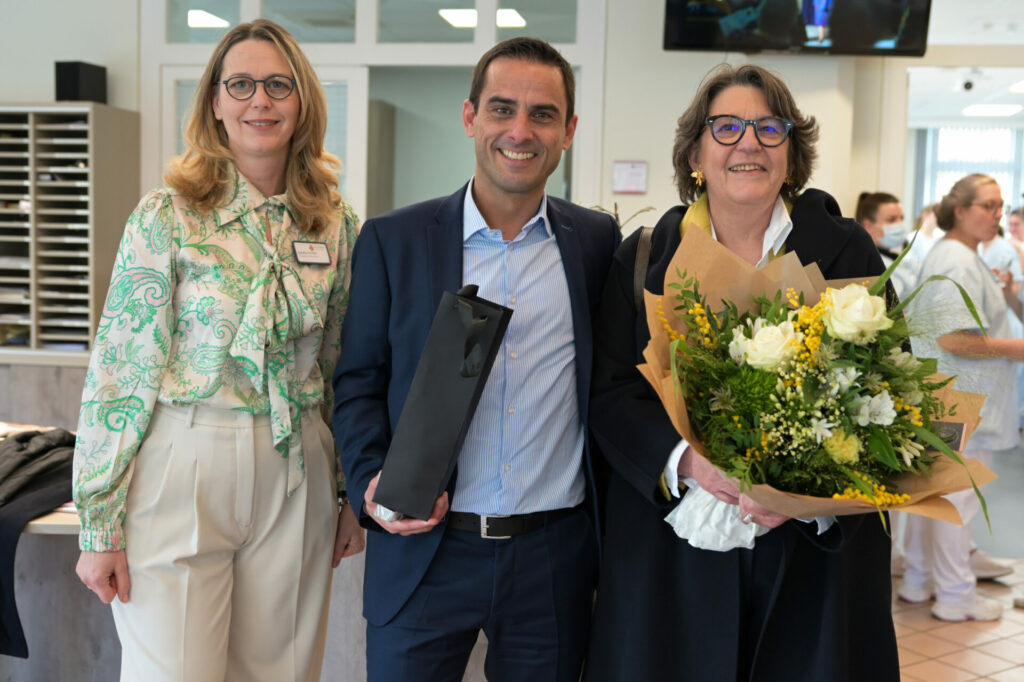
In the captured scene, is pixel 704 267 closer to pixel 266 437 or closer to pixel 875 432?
pixel 875 432

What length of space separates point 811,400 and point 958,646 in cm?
315

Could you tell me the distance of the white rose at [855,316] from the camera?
55.5 inches

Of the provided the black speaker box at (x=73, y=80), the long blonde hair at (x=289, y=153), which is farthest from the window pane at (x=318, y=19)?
the long blonde hair at (x=289, y=153)

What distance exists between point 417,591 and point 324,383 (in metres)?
0.53

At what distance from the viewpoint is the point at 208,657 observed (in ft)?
6.05

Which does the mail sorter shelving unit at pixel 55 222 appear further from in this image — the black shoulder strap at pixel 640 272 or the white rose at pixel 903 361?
the white rose at pixel 903 361

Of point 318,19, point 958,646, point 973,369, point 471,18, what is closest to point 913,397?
point 973,369

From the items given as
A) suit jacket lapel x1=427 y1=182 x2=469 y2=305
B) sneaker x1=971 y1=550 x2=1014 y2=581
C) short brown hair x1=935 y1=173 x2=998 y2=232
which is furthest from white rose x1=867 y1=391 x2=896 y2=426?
sneaker x1=971 y1=550 x2=1014 y2=581

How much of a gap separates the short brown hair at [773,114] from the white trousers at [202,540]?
1.07 metres

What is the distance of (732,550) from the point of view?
172 cm

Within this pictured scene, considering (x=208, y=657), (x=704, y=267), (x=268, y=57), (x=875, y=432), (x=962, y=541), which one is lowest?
(x=962, y=541)

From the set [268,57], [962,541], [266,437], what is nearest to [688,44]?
[962,541]

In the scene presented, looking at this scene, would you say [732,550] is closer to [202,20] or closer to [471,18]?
[471,18]

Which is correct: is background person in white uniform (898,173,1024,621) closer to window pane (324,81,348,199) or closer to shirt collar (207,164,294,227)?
shirt collar (207,164,294,227)
